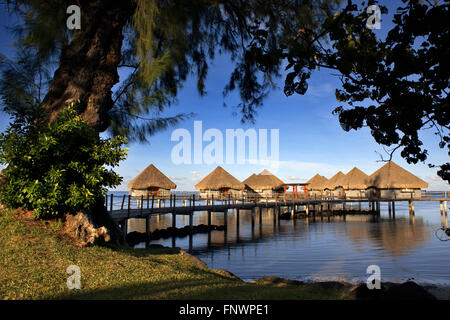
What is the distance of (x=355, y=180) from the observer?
41.7 metres

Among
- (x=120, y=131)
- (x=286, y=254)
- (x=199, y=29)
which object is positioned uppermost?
(x=199, y=29)

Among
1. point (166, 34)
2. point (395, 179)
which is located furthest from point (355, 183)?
point (166, 34)

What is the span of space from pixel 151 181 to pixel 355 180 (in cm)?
2580

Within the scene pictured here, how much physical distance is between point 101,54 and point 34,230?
4948 millimetres

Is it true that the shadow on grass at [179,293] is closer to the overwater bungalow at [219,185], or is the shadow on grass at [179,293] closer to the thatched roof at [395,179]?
the overwater bungalow at [219,185]

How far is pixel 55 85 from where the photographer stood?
8.94m

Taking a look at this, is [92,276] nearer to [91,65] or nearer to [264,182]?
[91,65]

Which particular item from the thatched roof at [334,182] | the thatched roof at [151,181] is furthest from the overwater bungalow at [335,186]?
the thatched roof at [151,181]

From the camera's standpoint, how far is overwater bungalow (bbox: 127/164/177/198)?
3081 cm

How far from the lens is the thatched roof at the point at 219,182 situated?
33.8m

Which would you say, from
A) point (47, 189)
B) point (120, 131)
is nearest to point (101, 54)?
point (120, 131)

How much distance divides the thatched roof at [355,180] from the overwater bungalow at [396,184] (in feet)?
2.96

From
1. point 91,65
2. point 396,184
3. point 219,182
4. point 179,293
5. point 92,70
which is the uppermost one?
point 91,65
